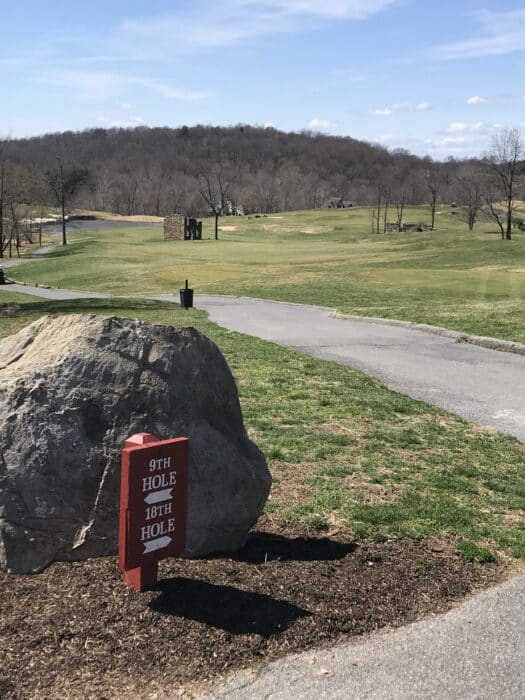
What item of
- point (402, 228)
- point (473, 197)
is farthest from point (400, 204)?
point (473, 197)

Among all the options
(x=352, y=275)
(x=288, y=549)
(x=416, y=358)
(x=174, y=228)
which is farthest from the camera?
(x=174, y=228)

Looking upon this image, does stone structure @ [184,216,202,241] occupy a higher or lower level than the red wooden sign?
higher

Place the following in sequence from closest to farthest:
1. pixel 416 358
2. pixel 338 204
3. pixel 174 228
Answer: pixel 416 358, pixel 174 228, pixel 338 204

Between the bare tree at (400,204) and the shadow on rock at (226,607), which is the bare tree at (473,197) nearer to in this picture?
the bare tree at (400,204)

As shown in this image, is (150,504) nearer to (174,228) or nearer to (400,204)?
(174,228)

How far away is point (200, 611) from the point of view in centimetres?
347

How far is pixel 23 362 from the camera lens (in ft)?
13.6

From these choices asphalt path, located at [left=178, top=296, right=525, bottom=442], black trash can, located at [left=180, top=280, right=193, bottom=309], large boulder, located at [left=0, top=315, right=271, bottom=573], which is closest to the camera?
large boulder, located at [left=0, top=315, right=271, bottom=573]

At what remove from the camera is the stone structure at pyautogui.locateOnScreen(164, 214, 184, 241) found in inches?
3022

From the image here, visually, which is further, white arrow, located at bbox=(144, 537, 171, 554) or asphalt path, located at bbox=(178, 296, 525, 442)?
asphalt path, located at bbox=(178, 296, 525, 442)

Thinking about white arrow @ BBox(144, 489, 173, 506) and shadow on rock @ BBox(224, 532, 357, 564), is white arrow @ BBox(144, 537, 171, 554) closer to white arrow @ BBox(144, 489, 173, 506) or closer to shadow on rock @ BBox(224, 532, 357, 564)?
white arrow @ BBox(144, 489, 173, 506)

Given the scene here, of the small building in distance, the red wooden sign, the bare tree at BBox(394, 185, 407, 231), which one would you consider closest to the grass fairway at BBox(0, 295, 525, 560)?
the red wooden sign

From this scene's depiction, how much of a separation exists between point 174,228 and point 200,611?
249 ft

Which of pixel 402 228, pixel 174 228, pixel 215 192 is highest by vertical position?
pixel 215 192
